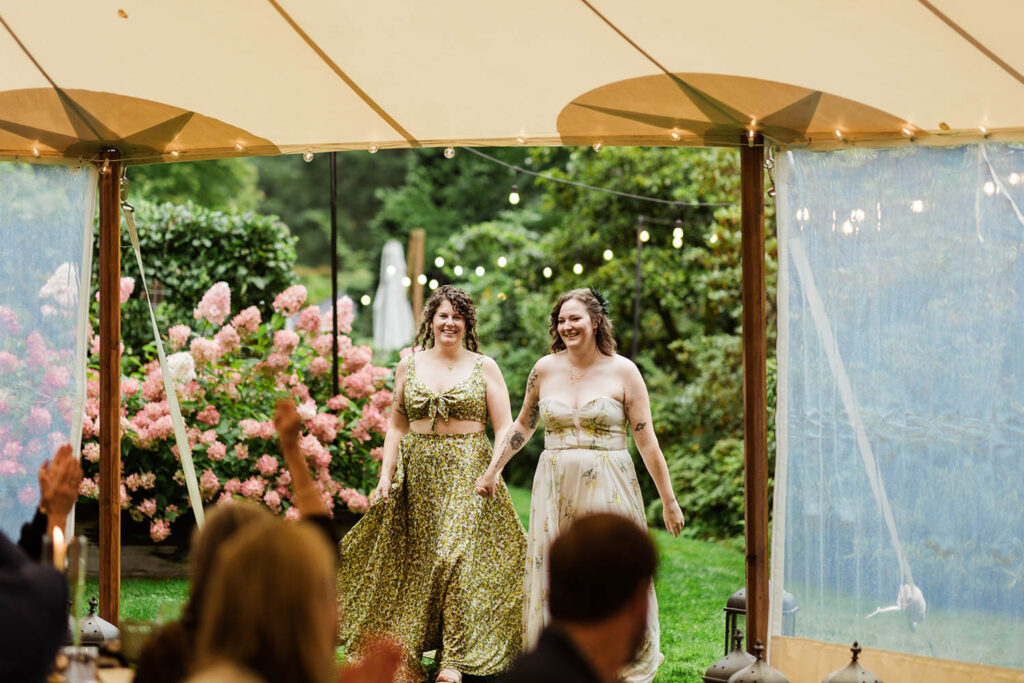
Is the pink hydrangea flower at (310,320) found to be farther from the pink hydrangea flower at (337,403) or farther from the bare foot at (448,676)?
the bare foot at (448,676)

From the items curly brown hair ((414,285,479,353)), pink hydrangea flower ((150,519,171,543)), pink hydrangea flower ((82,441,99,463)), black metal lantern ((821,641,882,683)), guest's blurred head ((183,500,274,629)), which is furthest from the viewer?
pink hydrangea flower ((150,519,171,543))

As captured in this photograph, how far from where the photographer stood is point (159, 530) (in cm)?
681

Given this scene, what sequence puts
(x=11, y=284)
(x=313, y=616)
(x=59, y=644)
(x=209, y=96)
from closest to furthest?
1. (x=313, y=616)
2. (x=59, y=644)
3. (x=209, y=96)
4. (x=11, y=284)

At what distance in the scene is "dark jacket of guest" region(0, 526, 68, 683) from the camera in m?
2.03

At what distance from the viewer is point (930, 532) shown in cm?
427

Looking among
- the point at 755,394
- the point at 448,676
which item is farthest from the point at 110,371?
the point at 755,394

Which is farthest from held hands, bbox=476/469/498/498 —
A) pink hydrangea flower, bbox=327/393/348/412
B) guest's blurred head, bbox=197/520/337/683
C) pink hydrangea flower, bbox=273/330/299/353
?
guest's blurred head, bbox=197/520/337/683

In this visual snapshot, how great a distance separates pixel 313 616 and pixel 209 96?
339cm

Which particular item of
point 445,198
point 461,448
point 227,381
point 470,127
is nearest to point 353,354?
point 227,381

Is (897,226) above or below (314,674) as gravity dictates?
above

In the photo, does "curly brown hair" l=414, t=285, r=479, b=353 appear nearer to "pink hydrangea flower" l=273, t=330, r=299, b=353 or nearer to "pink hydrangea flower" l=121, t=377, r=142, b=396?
"pink hydrangea flower" l=273, t=330, r=299, b=353

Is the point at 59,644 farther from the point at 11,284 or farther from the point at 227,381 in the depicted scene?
the point at 227,381

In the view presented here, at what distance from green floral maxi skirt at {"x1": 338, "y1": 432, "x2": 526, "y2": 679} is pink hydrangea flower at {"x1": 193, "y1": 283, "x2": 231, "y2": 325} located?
2469mm

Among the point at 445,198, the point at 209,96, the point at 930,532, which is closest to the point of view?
the point at 930,532
